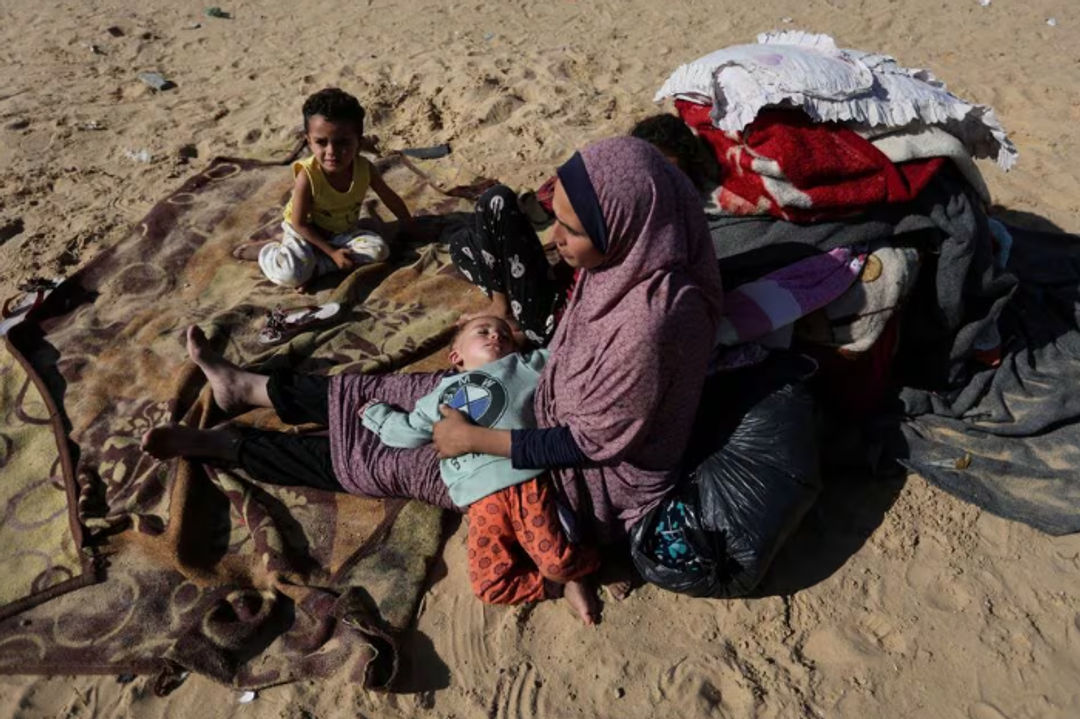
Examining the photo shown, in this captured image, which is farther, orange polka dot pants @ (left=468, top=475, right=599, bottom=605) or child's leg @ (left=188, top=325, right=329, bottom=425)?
child's leg @ (left=188, top=325, right=329, bottom=425)


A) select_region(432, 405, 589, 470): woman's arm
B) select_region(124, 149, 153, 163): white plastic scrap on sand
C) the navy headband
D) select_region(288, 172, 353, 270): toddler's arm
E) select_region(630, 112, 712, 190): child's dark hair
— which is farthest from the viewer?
select_region(124, 149, 153, 163): white plastic scrap on sand

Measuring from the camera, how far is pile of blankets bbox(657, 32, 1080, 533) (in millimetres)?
2551

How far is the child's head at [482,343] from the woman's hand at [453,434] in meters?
0.41

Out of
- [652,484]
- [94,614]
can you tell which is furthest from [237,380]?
[652,484]

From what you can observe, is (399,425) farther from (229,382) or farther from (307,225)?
(307,225)

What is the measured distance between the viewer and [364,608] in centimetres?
263

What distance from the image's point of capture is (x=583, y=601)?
8.52ft

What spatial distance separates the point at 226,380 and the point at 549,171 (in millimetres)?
2457

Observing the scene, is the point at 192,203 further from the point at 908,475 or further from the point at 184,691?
the point at 908,475

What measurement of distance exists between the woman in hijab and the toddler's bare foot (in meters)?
1.08

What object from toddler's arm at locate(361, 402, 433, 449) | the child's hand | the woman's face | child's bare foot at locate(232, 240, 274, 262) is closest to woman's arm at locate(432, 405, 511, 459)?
toddler's arm at locate(361, 402, 433, 449)

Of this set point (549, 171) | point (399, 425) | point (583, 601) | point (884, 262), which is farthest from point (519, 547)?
point (549, 171)

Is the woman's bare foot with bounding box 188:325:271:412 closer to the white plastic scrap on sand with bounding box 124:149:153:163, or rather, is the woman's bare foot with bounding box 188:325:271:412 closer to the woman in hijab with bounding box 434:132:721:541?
the woman in hijab with bounding box 434:132:721:541

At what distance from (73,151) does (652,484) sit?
4.69m
